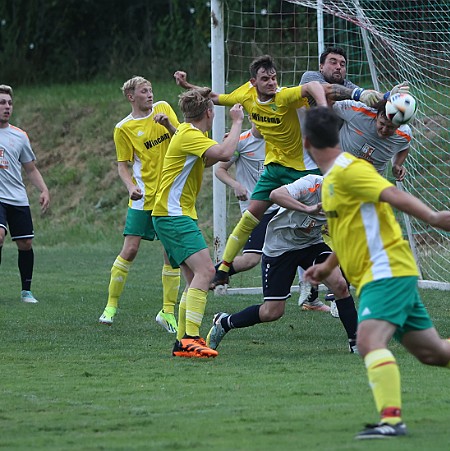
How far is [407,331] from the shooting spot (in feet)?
17.6

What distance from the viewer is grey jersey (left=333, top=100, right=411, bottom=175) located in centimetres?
873

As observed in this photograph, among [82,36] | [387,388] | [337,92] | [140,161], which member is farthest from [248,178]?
[82,36]

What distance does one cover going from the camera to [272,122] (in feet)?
29.6

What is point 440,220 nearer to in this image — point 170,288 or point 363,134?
point 363,134

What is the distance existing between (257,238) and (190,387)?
436 centimetres

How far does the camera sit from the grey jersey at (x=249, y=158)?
1112 cm

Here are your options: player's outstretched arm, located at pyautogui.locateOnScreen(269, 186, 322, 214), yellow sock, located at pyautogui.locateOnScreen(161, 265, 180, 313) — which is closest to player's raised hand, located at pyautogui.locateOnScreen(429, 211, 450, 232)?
player's outstretched arm, located at pyautogui.locateOnScreen(269, 186, 322, 214)

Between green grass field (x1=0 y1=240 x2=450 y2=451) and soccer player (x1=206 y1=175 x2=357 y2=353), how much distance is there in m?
0.36

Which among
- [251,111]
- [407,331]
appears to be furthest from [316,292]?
[407,331]

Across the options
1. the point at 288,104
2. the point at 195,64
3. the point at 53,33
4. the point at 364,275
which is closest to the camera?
the point at 364,275

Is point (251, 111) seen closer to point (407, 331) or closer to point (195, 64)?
point (407, 331)

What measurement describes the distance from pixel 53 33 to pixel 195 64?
530cm

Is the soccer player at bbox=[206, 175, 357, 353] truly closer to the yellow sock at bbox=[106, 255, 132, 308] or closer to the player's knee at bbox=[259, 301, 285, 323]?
the player's knee at bbox=[259, 301, 285, 323]

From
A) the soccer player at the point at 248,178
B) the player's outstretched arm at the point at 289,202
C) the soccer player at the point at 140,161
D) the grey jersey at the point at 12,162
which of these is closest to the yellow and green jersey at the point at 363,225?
the player's outstretched arm at the point at 289,202
